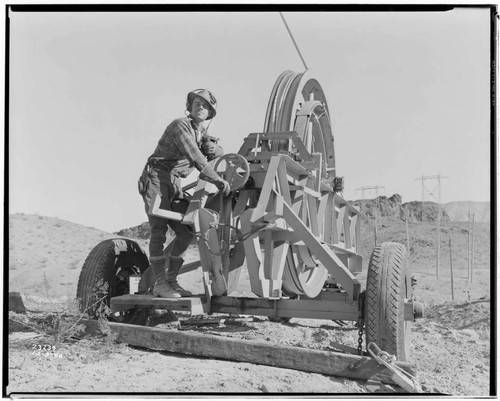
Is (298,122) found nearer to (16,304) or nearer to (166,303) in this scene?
(166,303)

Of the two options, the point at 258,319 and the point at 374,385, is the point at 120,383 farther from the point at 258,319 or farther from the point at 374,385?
the point at 258,319

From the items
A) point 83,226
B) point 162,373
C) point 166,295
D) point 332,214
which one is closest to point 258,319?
point 332,214

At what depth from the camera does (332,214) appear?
25.3 ft

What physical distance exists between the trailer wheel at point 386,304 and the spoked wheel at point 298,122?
4.74ft

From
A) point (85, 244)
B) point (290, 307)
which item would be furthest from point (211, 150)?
point (85, 244)

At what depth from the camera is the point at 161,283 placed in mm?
5910

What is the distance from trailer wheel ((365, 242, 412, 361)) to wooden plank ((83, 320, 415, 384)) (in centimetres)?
52

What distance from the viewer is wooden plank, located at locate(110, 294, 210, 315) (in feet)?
17.9

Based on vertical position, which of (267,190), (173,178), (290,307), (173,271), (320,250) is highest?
(173,178)

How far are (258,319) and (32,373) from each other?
4647mm

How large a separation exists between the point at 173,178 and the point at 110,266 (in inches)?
52.8

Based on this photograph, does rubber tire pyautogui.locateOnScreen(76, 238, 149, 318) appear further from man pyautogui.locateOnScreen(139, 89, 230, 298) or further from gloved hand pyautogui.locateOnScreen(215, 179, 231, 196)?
gloved hand pyautogui.locateOnScreen(215, 179, 231, 196)

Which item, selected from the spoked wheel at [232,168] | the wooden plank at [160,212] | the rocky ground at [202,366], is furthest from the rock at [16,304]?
the spoked wheel at [232,168]

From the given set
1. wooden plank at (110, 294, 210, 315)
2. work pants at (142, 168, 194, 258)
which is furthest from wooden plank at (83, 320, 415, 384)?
work pants at (142, 168, 194, 258)
